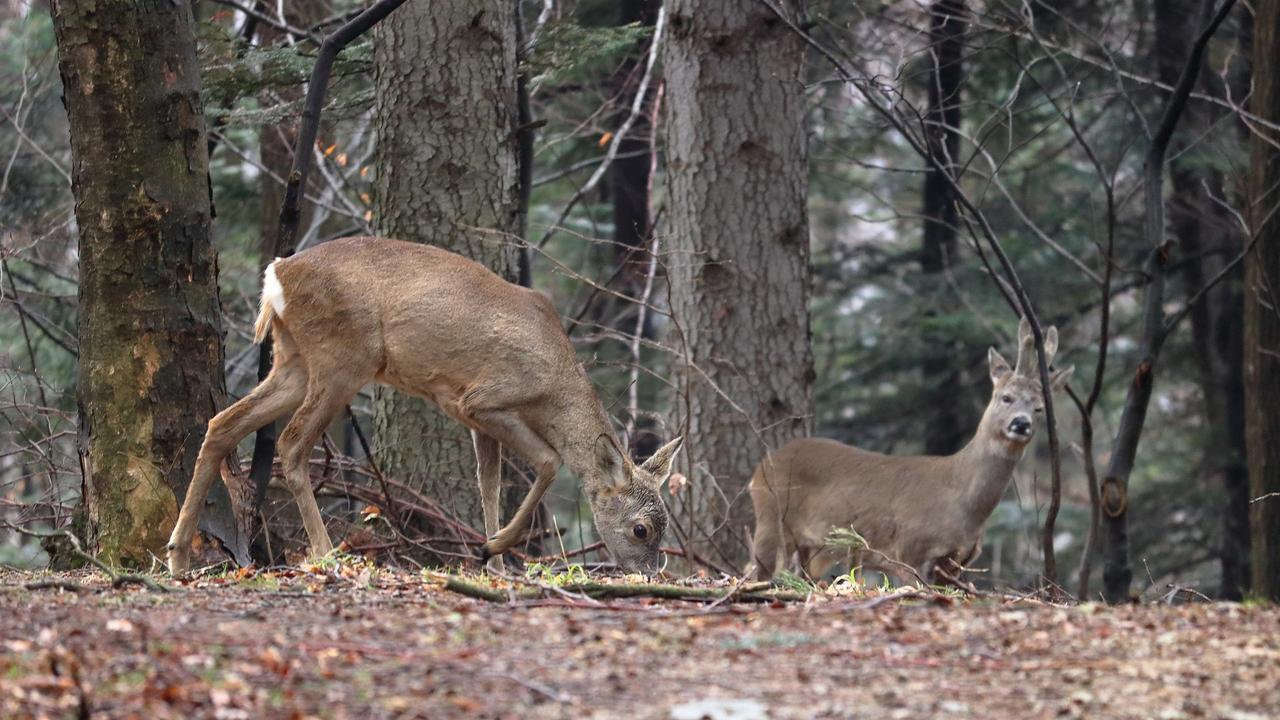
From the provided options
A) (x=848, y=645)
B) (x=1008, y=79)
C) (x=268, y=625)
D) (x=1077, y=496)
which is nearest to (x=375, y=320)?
(x=268, y=625)

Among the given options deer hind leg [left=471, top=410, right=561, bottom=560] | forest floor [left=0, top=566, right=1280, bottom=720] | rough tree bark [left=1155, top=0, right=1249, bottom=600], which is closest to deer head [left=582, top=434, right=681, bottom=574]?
deer hind leg [left=471, top=410, right=561, bottom=560]

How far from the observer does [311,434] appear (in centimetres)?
739

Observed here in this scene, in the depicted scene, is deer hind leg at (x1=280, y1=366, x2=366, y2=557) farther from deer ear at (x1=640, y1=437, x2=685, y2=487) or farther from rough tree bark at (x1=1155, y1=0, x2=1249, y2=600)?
rough tree bark at (x1=1155, y1=0, x2=1249, y2=600)

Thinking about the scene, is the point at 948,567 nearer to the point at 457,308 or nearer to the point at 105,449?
the point at 457,308

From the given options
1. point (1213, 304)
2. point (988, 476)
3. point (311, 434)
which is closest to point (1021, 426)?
point (988, 476)

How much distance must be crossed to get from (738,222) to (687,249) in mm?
430

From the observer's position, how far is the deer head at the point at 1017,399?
10789 mm

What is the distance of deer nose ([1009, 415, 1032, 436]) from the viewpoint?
1074 cm

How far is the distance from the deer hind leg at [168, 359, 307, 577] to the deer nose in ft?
17.9

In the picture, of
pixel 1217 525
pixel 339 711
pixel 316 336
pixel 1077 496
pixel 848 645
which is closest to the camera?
pixel 339 711

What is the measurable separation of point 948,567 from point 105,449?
6281 mm

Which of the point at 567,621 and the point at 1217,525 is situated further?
the point at 1217,525

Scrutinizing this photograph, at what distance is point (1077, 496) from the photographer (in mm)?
24797

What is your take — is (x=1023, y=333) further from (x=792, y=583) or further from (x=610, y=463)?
(x=792, y=583)
